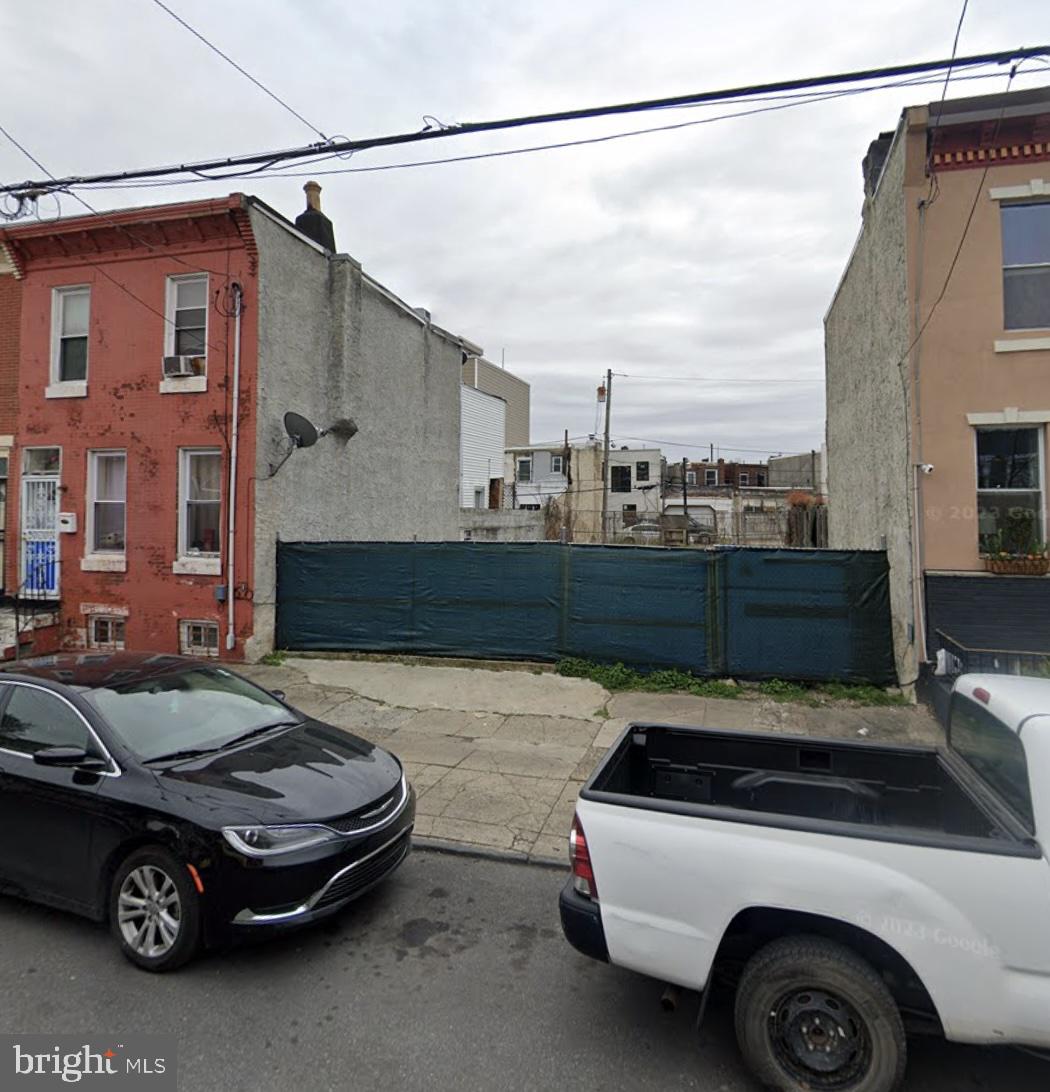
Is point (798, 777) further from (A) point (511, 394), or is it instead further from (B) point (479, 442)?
(A) point (511, 394)

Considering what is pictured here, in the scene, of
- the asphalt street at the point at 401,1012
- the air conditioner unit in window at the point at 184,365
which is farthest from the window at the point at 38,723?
the air conditioner unit in window at the point at 184,365

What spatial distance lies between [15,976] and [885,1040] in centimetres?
408

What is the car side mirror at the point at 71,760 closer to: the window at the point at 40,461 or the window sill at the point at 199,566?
the window sill at the point at 199,566

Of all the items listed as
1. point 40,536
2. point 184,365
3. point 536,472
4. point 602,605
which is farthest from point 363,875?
point 536,472

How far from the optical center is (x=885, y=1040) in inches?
105

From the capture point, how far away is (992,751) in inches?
124

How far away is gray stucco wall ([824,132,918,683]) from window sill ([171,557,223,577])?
10.4 meters

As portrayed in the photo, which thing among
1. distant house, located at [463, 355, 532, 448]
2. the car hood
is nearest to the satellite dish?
the car hood

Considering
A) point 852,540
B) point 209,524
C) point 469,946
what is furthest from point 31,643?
point 852,540

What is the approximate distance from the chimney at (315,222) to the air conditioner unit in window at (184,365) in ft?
12.0

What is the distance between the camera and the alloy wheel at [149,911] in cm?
368

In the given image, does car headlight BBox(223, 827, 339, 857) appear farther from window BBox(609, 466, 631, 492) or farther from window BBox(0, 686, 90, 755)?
window BBox(609, 466, 631, 492)

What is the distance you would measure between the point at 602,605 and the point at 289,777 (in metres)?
6.91

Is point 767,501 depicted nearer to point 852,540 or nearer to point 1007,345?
point 852,540
